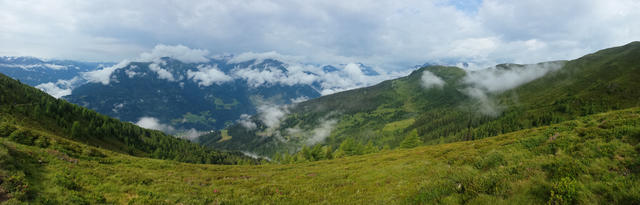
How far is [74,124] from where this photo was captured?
7881 cm

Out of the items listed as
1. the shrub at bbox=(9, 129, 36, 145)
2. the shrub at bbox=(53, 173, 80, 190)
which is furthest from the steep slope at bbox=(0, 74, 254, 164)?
the shrub at bbox=(53, 173, 80, 190)

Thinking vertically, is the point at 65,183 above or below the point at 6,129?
below

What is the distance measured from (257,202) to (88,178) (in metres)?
12.7

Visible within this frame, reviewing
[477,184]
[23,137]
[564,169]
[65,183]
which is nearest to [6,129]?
[23,137]

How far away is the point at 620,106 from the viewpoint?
13775 centimetres

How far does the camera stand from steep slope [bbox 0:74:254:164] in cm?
7384

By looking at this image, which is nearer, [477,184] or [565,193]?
[565,193]

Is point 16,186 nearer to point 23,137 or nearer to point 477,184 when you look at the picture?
point 477,184

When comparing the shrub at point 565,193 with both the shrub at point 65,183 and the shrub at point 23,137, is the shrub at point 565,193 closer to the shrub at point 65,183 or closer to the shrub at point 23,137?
the shrub at point 65,183

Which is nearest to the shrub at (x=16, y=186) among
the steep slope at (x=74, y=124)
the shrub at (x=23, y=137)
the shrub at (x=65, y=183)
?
the shrub at (x=65, y=183)

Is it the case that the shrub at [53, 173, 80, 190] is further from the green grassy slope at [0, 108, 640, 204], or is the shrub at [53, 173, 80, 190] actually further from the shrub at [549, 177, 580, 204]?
the shrub at [549, 177, 580, 204]

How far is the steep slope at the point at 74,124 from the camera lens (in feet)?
242

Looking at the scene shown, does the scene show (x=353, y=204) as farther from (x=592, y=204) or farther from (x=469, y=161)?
(x=469, y=161)

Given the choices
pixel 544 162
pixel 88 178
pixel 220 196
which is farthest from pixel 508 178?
pixel 88 178
